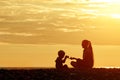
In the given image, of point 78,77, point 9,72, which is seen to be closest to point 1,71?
point 9,72

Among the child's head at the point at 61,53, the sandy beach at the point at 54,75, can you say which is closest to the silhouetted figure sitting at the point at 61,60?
the child's head at the point at 61,53

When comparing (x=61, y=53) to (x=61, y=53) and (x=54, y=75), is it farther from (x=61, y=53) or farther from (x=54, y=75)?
(x=54, y=75)

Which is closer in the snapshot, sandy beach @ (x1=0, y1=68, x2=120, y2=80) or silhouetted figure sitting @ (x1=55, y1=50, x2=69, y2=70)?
sandy beach @ (x1=0, y1=68, x2=120, y2=80)

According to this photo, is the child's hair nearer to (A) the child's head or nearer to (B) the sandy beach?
(A) the child's head

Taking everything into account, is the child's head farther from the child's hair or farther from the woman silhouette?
the woman silhouette

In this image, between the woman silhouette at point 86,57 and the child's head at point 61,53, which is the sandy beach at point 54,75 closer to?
the woman silhouette at point 86,57

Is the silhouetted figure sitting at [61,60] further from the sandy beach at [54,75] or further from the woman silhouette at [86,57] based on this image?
the sandy beach at [54,75]

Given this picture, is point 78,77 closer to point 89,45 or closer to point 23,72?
point 23,72

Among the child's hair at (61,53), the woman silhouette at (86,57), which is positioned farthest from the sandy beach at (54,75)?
the child's hair at (61,53)

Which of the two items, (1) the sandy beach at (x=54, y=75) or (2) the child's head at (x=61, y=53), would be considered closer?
(1) the sandy beach at (x=54, y=75)

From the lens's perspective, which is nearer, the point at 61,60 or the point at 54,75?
the point at 54,75

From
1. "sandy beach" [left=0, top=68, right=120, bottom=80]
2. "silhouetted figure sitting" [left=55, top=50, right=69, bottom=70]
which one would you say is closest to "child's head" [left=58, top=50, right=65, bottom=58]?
"silhouetted figure sitting" [left=55, top=50, right=69, bottom=70]

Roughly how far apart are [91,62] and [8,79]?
33.0 feet

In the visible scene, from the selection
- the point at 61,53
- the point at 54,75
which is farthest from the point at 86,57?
the point at 54,75
